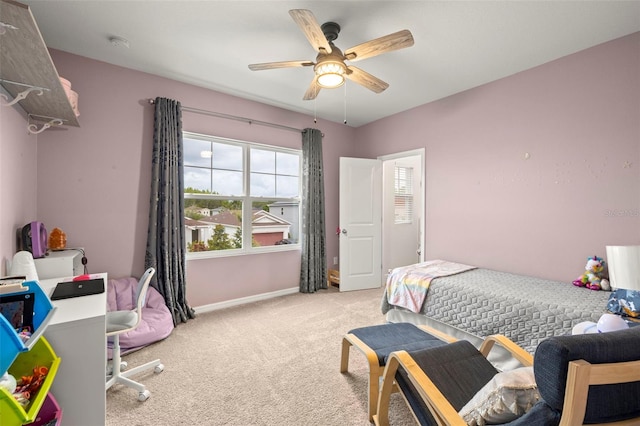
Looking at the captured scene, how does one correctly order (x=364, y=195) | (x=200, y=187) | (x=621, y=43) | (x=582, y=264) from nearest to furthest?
(x=621, y=43)
(x=582, y=264)
(x=200, y=187)
(x=364, y=195)

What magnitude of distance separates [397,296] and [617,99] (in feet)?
8.36

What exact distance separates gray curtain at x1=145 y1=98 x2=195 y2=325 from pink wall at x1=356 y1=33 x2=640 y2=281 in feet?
10.2

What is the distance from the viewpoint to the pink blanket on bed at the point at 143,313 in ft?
7.94

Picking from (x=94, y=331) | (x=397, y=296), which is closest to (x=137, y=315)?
(x=94, y=331)

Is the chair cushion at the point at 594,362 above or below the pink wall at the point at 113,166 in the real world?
below

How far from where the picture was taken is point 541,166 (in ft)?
9.44

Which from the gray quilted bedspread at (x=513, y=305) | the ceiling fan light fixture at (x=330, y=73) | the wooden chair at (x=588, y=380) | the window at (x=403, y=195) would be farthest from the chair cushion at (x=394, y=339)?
the window at (x=403, y=195)

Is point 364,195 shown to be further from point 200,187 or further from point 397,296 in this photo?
point 200,187

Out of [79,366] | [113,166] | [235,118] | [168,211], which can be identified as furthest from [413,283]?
[113,166]

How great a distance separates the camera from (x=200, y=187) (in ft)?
11.5

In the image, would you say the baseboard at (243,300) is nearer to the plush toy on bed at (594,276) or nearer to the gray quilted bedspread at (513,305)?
the gray quilted bedspread at (513,305)

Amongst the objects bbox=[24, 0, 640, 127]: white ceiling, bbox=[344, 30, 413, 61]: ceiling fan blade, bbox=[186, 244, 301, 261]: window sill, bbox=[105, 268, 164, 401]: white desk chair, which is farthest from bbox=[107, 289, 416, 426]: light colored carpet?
bbox=[24, 0, 640, 127]: white ceiling

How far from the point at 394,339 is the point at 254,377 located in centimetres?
106

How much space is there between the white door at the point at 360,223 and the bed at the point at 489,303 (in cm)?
131
